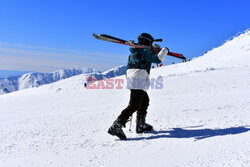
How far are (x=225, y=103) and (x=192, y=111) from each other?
3.83 ft

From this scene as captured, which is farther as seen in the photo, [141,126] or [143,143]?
[141,126]

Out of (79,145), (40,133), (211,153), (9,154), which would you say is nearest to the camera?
(211,153)

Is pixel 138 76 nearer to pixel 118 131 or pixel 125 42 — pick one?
pixel 125 42

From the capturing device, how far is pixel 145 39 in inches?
152

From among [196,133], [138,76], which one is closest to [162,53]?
[138,76]

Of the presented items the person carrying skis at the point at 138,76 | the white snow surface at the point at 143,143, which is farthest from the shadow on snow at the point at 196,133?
the person carrying skis at the point at 138,76

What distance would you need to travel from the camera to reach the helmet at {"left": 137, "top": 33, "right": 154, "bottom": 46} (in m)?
3.87

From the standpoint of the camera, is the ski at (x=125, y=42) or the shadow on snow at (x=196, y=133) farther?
the ski at (x=125, y=42)

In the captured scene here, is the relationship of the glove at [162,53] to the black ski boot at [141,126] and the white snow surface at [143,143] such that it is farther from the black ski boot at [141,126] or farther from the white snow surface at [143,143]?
the white snow surface at [143,143]

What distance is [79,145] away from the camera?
3137mm

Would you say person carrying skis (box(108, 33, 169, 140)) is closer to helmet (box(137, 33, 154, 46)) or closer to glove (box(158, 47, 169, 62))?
glove (box(158, 47, 169, 62))

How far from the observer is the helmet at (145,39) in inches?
152

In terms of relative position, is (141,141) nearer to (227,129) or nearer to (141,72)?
(141,72)

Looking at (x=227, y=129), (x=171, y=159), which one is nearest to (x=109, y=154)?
(x=171, y=159)
